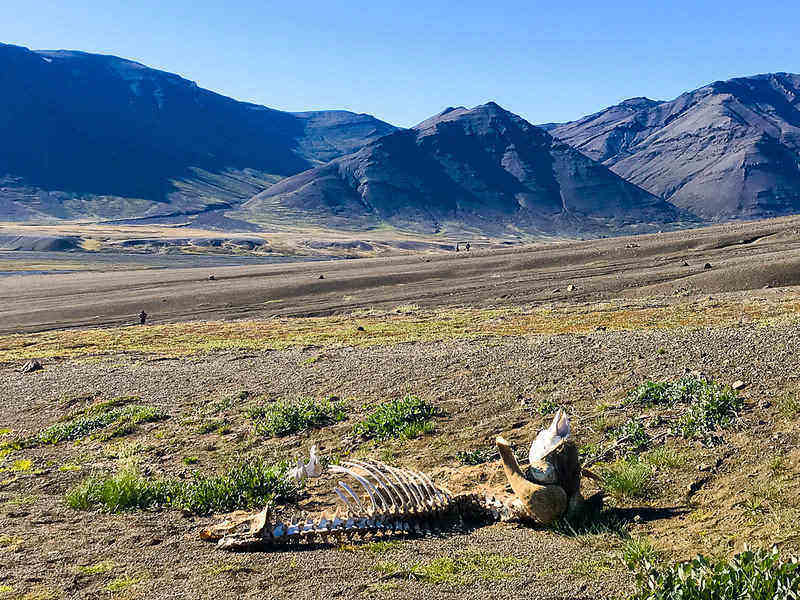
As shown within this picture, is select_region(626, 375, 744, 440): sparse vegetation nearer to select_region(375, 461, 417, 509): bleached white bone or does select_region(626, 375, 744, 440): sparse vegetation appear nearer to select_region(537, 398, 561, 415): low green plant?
select_region(537, 398, 561, 415): low green plant

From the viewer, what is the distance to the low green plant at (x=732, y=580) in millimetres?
5332

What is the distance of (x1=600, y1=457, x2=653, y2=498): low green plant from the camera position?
8531 mm

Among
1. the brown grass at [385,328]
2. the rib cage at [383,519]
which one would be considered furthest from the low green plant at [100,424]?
the brown grass at [385,328]

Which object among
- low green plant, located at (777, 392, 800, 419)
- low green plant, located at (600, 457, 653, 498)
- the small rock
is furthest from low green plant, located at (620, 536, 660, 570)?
the small rock

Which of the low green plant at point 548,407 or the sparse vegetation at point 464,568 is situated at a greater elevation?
the low green plant at point 548,407

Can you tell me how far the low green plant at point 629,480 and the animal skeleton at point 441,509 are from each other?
946 mm

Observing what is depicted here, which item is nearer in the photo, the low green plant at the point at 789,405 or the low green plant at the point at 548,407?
the low green plant at the point at 789,405

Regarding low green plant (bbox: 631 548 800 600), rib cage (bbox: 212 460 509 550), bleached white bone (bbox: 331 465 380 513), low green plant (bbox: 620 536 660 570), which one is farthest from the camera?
bleached white bone (bbox: 331 465 380 513)

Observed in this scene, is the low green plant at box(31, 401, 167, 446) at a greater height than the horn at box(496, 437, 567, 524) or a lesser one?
lesser

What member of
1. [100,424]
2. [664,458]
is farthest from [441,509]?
[100,424]

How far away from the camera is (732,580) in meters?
5.51

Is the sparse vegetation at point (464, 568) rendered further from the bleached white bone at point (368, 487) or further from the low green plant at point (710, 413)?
the low green plant at point (710, 413)

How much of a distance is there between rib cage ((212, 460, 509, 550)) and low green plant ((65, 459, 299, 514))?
1363 millimetres

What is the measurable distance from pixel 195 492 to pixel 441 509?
3801mm
